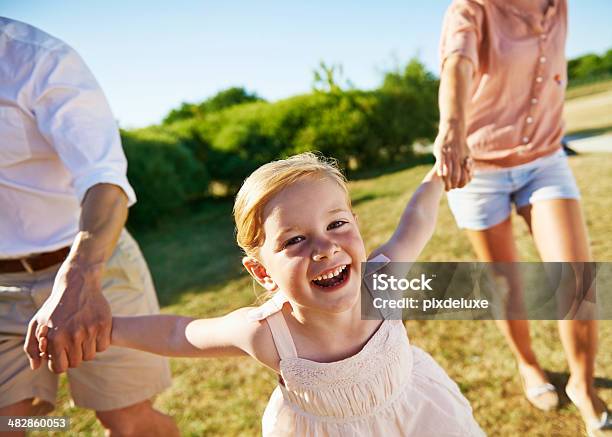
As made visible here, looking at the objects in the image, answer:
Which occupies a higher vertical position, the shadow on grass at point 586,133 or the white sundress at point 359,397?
the white sundress at point 359,397

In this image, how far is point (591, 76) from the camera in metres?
39.0

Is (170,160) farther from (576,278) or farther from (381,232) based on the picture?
(576,278)

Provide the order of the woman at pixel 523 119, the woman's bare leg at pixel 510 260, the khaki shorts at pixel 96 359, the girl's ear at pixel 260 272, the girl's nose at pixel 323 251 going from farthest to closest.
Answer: the woman's bare leg at pixel 510 260, the woman at pixel 523 119, the khaki shorts at pixel 96 359, the girl's ear at pixel 260 272, the girl's nose at pixel 323 251

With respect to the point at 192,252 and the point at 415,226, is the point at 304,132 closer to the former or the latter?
the point at 192,252

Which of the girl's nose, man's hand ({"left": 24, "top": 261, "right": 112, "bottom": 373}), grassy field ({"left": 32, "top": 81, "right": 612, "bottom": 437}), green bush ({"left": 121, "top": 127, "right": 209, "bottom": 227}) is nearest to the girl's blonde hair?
the girl's nose

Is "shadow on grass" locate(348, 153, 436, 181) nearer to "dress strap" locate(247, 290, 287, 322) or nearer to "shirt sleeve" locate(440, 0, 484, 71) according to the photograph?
"shirt sleeve" locate(440, 0, 484, 71)

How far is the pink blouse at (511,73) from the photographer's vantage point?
86.0 inches

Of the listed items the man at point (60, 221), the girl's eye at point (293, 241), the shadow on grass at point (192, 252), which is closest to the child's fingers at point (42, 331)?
the man at point (60, 221)

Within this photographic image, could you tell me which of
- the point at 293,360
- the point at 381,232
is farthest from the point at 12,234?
the point at 381,232

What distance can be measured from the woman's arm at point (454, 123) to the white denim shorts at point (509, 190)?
1.57 ft

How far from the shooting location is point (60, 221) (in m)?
2.11

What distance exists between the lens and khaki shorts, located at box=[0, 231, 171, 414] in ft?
6.77

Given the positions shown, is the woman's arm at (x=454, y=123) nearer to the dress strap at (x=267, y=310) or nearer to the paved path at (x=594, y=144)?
the dress strap at (x=267, y=310)

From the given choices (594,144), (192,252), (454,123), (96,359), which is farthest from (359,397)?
(594,144)
